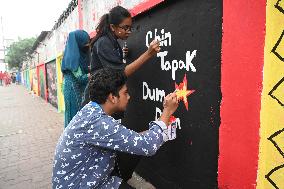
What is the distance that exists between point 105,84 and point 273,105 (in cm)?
104

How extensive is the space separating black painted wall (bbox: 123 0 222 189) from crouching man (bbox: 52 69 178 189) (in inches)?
21.5

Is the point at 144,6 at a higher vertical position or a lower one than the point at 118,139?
higher

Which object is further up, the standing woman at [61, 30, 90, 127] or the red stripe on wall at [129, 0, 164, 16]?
the red stripe on wall at [129, 0, 164, 16]

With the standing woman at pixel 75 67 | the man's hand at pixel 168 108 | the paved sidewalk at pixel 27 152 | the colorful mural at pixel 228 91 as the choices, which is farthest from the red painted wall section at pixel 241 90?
the paved sidewalk at pixel 27 152

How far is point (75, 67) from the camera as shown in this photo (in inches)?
125

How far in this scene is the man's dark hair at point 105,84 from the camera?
1.86m

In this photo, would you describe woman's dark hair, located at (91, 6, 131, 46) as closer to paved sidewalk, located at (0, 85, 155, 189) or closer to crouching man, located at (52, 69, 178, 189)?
crouching man, located at (52, 69, 178, 189)

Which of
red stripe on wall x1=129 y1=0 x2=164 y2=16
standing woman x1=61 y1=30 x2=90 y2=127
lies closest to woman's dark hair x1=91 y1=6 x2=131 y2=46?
red stripe on wall x1=129 y1=0 x2=164 y2=16

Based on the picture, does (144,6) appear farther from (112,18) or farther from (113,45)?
(113,45)

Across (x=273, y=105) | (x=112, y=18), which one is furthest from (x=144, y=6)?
(x=273, y=105)

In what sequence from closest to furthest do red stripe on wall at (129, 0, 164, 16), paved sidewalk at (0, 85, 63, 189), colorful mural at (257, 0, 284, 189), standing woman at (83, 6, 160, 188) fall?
1. colorful mural at (257, 0, 284, 189)
2. standing woman at (83, 6, 160, 188)
3. red stripe on wall at (129, 0, 164, 16)
4. paved sidewalk at (0, 85, 63, 189)

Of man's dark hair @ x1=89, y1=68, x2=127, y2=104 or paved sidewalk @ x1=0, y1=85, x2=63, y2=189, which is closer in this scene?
man's dark hair @ x1=89, y1=68, x2=127, y2=104

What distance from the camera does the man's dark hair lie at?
6.10 feet

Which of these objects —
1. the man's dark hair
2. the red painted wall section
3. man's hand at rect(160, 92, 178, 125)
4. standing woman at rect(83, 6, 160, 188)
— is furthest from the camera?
standing woman at rect(83, 6, 160, 188)
